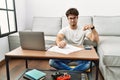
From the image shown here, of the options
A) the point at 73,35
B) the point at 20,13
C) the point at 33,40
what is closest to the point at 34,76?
the point at 33,40

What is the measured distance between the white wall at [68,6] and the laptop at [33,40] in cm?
211

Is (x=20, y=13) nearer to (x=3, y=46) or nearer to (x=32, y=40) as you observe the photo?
(x=3, y=46)

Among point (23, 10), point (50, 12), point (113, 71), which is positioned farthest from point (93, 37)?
point (23, 10)

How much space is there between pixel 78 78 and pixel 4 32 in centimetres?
199

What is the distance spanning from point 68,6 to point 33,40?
217cm

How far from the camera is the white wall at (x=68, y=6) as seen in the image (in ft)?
11.0

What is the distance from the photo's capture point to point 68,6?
11.4 ft

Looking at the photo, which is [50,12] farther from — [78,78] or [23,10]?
[78,78]

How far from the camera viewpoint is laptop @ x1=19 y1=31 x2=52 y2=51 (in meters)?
1.48

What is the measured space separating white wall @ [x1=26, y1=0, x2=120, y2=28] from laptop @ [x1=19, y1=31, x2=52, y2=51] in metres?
2.11

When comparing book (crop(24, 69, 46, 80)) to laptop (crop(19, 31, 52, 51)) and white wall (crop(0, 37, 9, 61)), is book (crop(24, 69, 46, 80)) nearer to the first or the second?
laptop (crop(19, 31, 52, 51))

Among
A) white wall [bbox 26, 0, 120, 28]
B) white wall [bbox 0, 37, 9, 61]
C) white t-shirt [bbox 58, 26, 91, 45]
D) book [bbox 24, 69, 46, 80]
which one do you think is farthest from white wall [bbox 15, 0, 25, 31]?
book [bbox 24, 69, 46, 80]

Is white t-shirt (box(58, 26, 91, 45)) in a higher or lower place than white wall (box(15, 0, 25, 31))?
lower

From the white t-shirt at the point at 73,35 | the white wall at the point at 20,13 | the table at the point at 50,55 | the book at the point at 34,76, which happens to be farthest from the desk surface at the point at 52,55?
the white wall at the point at 20,13
